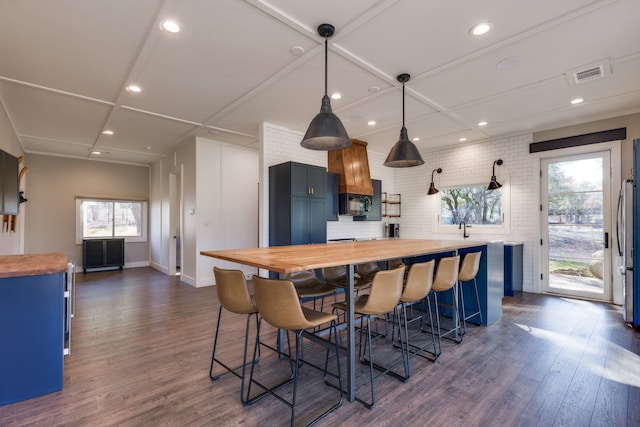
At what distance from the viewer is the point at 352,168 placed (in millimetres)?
6023

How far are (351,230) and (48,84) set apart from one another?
533cm

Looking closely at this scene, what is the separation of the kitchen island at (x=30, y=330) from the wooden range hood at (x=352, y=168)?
175 inches

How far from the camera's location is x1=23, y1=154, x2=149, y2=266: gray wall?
700cm

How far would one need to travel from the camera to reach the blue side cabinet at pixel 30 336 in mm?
2123

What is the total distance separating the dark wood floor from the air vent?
9.50 feet

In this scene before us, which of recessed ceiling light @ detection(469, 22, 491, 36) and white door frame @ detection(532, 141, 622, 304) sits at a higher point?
recessed ceiling light @ detection(469, 22, 491, 36)

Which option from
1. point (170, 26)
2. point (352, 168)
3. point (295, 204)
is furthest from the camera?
point (352, 168)

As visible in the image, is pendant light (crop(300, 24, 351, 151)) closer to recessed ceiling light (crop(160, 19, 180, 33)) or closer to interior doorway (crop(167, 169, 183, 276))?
recessed ceiling light (crop(160, 19, 180, 33))

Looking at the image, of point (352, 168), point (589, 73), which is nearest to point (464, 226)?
point (352, 168)

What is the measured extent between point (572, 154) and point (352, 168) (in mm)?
3723

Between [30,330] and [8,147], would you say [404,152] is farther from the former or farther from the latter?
[8,147]

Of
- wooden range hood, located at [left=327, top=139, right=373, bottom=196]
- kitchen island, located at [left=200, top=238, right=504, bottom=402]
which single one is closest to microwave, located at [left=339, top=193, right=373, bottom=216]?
wooden range hood, located at [left=327, top=139, right=373, bottom=196]

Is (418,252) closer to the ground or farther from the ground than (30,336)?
farther from the ground

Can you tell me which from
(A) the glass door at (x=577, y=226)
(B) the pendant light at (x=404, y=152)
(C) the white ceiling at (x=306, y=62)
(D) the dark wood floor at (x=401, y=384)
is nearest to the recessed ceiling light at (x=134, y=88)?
(C) the white ceiling at (x=306, y=62)
